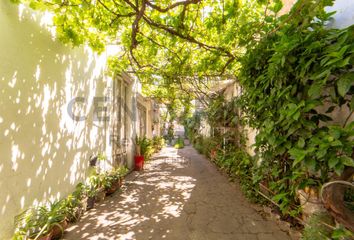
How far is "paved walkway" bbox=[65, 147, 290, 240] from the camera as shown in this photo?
3244mm

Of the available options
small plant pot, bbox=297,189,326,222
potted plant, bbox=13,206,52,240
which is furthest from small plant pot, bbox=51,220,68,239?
small plant pot, bbox=297,189,326,222

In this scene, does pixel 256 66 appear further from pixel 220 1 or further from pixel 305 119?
pixel 220 1

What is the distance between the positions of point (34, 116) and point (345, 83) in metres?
3.56

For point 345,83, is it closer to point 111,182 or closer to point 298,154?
point 298,154


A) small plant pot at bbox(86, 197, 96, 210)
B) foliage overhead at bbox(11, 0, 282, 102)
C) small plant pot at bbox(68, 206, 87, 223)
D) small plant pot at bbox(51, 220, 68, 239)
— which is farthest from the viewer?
small plant pot at bbox(86, 197, 96, 210)

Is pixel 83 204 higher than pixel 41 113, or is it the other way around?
pixel 41 113

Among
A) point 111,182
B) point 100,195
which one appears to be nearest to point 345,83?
point 100,195

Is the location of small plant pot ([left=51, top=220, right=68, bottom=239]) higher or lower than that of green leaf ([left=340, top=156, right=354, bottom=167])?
lower

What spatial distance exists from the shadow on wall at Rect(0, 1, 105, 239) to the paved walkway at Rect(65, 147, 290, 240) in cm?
87

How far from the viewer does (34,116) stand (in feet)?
9.70

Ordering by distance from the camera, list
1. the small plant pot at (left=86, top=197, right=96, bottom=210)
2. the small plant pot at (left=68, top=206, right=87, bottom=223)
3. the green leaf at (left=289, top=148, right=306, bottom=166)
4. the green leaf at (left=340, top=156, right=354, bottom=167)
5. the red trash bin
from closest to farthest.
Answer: the green leaf at (left=340, top=156, right=354, bottom=167) → the green leaf at (left=289, top=148, right=306, bottom=166) → the small plant pot at (left=68, top=206, right=87, bottom=223) → the small plant pot at (left=86, top=197, right=96, bottom=210) → the red trash bin

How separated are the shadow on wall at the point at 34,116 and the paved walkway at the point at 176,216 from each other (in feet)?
2.85

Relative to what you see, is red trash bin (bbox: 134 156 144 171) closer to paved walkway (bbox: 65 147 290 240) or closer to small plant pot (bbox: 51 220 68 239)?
paved walkway (bbox: 65 147 290 240)

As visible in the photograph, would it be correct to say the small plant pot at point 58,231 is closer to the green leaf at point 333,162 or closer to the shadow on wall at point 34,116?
the shadow on wall at point 34,116
